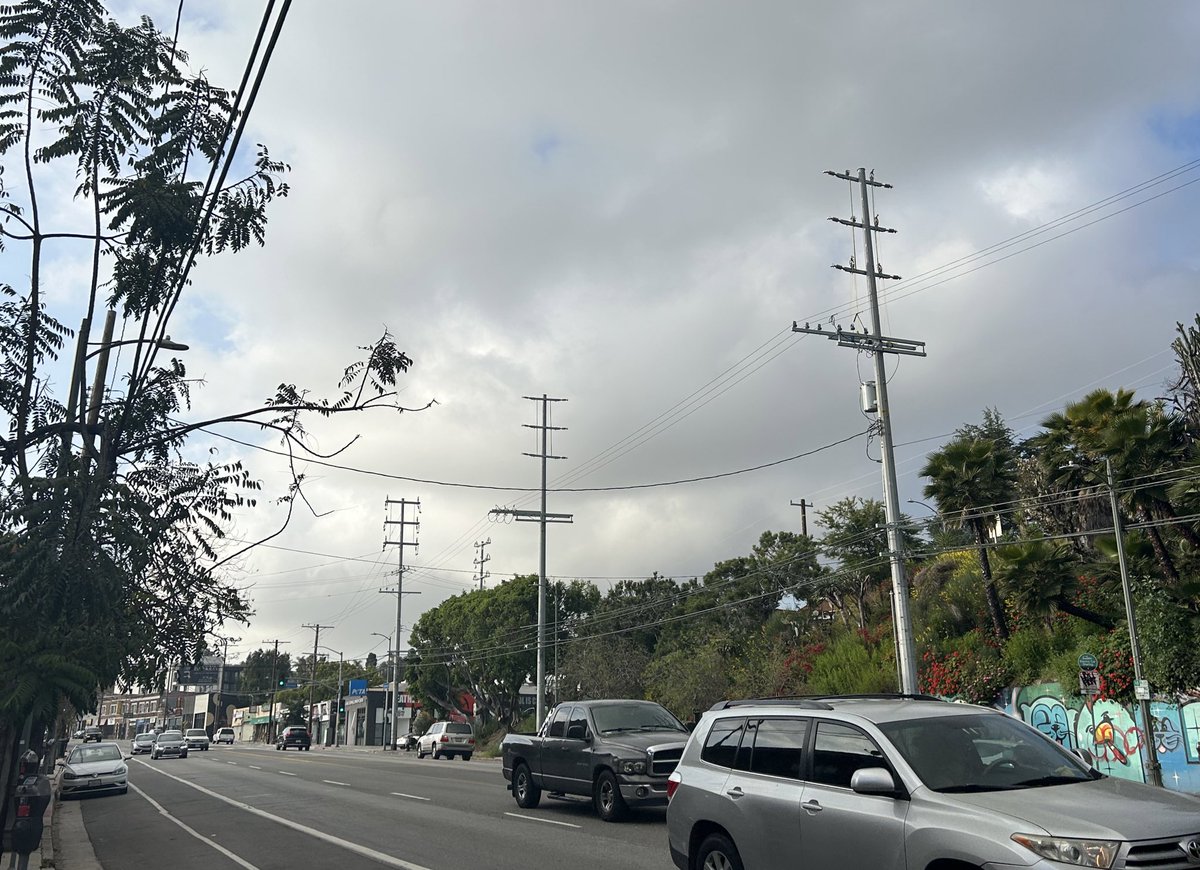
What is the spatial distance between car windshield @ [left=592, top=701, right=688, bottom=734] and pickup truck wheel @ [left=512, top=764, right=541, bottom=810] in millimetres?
2089

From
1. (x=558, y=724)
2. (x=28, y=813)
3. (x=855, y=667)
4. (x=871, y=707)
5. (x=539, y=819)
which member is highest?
(x=855, y=667)

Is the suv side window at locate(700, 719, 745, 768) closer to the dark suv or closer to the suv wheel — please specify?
the suv wheel

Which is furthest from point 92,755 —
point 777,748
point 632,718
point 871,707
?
point 871,707

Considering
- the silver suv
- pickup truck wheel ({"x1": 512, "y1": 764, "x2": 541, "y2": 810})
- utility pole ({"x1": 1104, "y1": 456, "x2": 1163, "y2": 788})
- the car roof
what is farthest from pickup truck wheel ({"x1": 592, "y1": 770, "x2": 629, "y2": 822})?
utility pole ({"x1": 1104, "y1": 456, "x2": 1163, "y2": 788})

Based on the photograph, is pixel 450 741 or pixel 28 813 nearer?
pixel 28 813

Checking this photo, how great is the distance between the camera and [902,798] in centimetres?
624

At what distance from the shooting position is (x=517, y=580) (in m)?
67.1

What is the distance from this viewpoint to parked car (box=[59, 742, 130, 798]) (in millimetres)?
25766

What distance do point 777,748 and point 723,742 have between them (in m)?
0.81

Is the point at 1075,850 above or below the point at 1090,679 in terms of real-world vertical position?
below

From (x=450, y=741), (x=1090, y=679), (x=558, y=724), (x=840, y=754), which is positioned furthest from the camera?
(x=450, y=741)

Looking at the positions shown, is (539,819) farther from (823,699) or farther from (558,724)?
(823,699)

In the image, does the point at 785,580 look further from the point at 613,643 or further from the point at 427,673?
the point at 427,673

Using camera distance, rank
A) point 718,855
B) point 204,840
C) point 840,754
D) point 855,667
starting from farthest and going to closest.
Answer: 1. point 855,667
2. point 204,840
3. point 718,855
4. point 840,754
